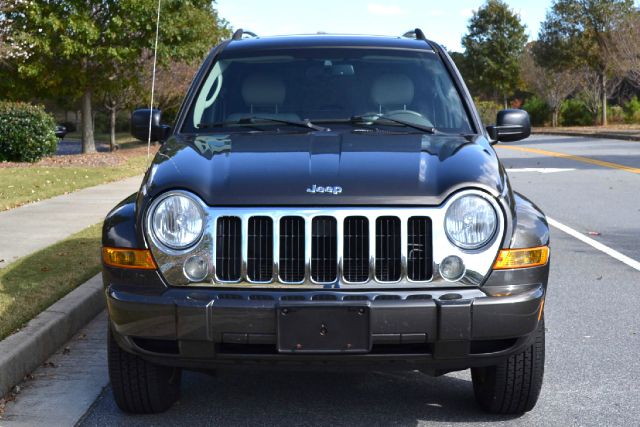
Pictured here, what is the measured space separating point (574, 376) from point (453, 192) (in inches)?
67.5

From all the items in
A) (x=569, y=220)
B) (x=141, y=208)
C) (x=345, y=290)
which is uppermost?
(x=141, y=208)

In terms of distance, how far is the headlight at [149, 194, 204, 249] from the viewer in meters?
4.18

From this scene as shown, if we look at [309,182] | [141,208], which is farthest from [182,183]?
[309,182]

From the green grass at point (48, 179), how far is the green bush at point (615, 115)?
40.6 meters

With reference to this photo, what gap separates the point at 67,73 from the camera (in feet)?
99.2

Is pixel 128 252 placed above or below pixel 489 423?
above

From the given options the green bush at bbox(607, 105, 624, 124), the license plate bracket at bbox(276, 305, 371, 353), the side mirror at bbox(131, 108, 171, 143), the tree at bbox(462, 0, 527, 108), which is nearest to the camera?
the license plate bracket at bbox(276, 305, 371, 353)

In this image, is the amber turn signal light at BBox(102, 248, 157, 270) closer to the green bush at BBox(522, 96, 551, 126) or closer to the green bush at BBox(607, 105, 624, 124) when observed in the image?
the green bush at BBox(607, 105, 624, 124)

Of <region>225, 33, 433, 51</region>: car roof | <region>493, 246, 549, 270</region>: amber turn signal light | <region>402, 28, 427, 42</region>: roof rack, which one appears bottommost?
<region>493, 246, 549, 270</region>: amber turn signal light

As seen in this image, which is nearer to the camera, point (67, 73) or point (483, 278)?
point (483, 278)

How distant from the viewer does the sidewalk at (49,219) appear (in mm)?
9625

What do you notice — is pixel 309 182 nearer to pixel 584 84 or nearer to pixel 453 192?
pixel 453 192

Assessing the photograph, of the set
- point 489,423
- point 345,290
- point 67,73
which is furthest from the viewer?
point 67,73

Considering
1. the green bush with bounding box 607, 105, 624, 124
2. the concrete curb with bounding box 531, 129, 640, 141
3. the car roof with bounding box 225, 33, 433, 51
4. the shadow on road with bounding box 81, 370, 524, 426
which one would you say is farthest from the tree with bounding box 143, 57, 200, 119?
the shadow on road with bounding box 81, 370, 524, 426
